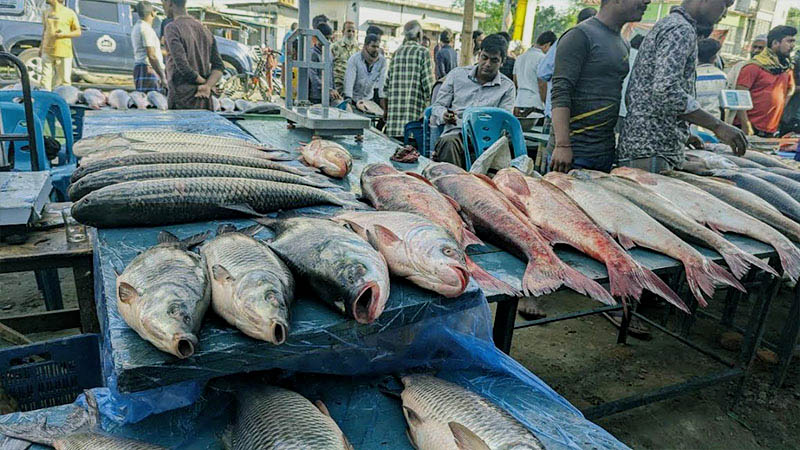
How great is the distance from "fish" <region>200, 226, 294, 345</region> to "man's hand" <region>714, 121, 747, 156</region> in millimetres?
4036

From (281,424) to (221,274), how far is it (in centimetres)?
48

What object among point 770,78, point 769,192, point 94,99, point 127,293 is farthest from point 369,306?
point 770,78

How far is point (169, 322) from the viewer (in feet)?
4.05

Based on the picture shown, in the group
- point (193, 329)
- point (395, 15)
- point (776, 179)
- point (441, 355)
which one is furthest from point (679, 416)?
point (395, 15)

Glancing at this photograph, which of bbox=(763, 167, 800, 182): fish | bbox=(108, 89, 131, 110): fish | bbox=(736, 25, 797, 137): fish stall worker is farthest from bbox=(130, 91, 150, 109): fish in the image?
bbox=(736, 25, 797, 137): fish stall worker

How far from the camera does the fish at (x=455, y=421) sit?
133 centimetres

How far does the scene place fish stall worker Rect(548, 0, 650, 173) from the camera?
3.79 meters

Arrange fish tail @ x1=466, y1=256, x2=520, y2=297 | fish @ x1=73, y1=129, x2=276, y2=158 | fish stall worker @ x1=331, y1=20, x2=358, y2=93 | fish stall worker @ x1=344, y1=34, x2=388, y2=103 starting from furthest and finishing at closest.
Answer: fish stall worker @ x1=331, y1=20, x2=358, y2=93 → fish stall worker @ x1=344, y1=34, x2=388, y2=103 → fish @ x1=73, y1=129, x2=276, y2=158 → fish tail @ x1=466, y1=256, x2=520, y2=297

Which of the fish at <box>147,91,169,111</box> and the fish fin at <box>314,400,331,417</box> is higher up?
the fish at <box>147,91,169,111</box>

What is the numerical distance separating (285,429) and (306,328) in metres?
0.29

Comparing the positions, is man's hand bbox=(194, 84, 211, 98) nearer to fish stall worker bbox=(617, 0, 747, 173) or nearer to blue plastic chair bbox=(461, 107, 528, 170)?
blue plastic chair bbox=(461, 107, 528, 170)

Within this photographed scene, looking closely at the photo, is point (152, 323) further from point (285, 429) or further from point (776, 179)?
point (776, 179)

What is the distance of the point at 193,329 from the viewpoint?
1278 mm

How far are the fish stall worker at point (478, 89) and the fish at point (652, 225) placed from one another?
2677mm
